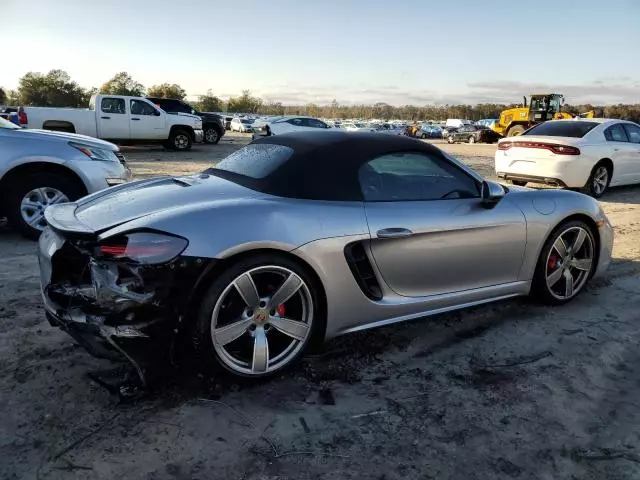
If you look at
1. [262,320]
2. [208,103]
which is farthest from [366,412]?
[208,103]

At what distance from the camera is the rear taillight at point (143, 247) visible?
97.0 inches

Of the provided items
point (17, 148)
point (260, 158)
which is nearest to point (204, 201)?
point (260, 158)

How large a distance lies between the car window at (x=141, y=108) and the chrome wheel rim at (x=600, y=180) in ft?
44.5

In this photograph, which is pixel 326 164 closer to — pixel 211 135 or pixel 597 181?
pixel 597 181

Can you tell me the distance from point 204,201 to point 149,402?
1094mm

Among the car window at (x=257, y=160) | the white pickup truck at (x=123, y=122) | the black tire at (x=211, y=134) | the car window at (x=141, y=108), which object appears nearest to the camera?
the car window at (x=257, y=160)

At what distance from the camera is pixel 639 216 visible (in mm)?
8016

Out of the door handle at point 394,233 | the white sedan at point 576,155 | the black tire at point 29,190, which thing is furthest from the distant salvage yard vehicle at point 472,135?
the door handle at point 394,233

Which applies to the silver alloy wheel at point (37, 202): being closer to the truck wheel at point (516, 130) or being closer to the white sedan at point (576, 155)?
the white sedan at point (576, 155)

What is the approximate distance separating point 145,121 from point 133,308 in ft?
52.8

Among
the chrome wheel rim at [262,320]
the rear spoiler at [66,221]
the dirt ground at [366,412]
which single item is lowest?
the dirt ground at [366,412]

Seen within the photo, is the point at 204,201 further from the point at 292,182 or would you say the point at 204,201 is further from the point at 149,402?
the point at 149,402

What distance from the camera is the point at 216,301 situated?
8.50ft

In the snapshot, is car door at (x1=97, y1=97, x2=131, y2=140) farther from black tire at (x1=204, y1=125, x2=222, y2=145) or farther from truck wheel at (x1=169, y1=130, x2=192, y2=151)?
black tire at (x1=204, y1=125, x2=222, y2=145)
